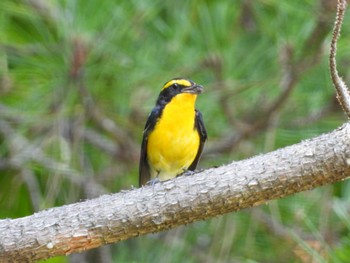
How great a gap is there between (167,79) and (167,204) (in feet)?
2.57

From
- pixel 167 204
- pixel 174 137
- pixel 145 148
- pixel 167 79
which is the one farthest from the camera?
pixel 174 137

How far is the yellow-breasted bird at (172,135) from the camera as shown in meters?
2.74

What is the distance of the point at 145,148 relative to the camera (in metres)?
2.72

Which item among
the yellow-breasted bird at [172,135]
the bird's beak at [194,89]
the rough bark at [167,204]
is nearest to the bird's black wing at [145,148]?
the yellow-breasted bird at [172,135]

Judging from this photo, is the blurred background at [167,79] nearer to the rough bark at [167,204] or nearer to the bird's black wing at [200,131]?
the bird's black wing at [200,131]

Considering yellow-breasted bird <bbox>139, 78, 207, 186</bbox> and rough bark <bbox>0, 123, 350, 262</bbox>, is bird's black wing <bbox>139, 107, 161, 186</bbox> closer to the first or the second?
yellow-breasted bird <bbox>139, 78, 207, 186</bbox>

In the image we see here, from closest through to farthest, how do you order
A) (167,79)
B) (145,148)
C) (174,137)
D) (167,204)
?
(167,204), (167,79), (145,148), (174,137)

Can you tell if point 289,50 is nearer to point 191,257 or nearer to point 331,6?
point 331,6

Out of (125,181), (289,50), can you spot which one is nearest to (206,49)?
(289,50)

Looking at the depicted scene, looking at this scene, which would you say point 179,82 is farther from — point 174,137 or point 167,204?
point 167,204

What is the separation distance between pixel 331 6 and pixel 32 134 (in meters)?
0.98

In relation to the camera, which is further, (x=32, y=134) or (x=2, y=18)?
(x=32, y=134)

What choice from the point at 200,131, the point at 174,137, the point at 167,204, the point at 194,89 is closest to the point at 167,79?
the point at 194,89

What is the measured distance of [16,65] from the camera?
8.50 feet
